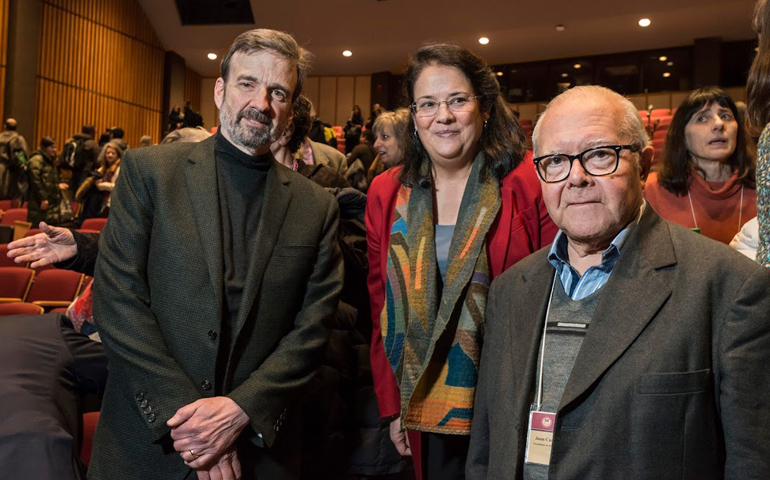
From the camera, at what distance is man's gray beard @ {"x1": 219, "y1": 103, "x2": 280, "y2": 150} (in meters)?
1.82

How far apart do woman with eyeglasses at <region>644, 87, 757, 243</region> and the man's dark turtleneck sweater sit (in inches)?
63.5

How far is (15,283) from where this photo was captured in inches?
160

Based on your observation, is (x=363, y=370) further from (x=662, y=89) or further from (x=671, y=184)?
(x=662, y=89)

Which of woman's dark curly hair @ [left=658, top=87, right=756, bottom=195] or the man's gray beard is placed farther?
woman's dark curly hair @ [left=658, top=87, right=756, bottom=195]

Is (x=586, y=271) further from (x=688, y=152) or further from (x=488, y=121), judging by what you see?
(x=688, y=152)

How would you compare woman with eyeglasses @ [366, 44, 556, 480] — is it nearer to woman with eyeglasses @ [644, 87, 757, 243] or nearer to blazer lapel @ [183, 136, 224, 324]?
blazer lapel @ [183, 136, 224, 324]

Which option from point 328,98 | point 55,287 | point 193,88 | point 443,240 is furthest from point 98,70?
point 443,240

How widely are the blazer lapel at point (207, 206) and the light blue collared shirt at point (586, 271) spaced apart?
0.79m

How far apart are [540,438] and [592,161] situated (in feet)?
1.85

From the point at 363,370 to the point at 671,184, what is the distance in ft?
4.57

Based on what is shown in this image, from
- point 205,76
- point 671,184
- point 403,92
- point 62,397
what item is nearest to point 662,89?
point 205,76

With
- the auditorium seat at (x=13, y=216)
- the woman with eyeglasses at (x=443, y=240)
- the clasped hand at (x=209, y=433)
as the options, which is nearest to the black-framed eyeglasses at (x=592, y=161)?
the woman with eyeglasses at (x=443, y=240)

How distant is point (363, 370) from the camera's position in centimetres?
226

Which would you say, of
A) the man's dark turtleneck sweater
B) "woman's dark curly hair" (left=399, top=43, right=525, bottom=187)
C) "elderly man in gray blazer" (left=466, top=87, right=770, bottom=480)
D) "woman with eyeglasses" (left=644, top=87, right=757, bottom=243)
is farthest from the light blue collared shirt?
"woman with eyeglasses" (left=644, top=87, right=757, bottom=243)
